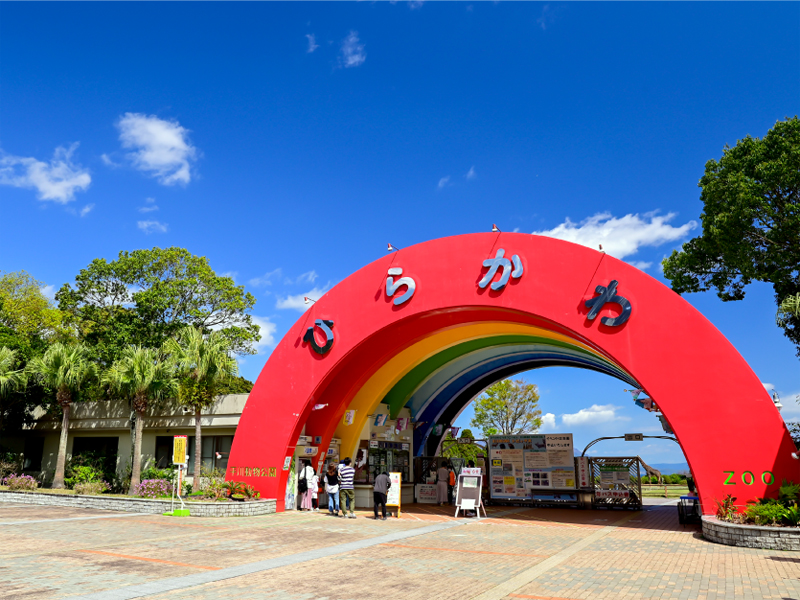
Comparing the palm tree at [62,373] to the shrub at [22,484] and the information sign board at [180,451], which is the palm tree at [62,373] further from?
the information sign board at [180,451]

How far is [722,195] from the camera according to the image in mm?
18328

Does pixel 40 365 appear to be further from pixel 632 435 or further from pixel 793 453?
pixel 793 453

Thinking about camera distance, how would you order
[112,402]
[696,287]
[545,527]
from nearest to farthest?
[545,527]
[696,287]
[112,402]

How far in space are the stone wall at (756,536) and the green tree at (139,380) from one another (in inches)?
737

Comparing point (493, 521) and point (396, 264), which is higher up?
point (396, 264)

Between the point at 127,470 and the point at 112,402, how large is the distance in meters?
3.69

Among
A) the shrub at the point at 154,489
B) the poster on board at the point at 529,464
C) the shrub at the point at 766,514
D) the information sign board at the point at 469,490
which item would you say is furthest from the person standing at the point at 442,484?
the shrub at the point at 766,514

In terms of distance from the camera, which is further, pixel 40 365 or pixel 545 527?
pixel 40 365

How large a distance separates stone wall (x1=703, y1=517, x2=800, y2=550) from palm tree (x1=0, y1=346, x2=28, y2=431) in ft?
85.8

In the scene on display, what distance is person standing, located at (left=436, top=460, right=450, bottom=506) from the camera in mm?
22375

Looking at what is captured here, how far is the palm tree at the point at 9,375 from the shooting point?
24922mm

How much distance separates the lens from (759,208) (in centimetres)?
1717

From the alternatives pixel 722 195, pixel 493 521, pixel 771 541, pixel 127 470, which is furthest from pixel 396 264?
pixel 127 470

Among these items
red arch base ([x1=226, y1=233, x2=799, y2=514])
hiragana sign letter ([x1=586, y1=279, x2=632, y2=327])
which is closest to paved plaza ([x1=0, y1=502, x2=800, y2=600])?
red arch base ([x1=226, y1=233, x2=799, y2=514])
